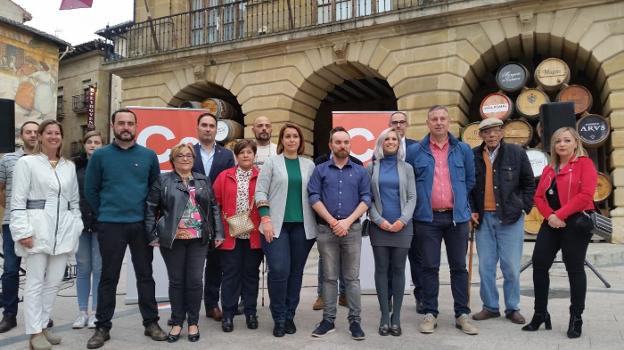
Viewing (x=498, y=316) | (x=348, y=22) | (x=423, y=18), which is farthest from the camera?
(x=348, y=22)

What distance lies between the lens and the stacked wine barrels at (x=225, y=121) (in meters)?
15.4

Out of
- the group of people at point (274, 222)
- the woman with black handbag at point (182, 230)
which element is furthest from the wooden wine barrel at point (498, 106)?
the woman with black handbag at point (182, 230)

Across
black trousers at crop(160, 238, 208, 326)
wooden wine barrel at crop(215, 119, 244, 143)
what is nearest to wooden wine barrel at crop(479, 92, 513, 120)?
wooden wine barrel at crop(215, 119, 244, 143)

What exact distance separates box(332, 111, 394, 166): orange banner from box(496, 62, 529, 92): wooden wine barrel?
7.17 meters

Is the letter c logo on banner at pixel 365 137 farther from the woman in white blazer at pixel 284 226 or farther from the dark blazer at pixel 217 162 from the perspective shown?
the woman in white blazer at pixel 284 226

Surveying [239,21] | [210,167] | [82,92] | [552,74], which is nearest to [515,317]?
[210,167]

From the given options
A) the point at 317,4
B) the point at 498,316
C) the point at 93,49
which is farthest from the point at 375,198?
the point at 93,49

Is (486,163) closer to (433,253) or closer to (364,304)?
(433,253)

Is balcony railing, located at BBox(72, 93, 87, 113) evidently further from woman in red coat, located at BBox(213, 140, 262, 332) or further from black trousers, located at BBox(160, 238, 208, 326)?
black trousers, located at BBox(160, 238, 208, 326)

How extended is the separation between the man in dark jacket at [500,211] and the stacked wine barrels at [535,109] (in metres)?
7.16

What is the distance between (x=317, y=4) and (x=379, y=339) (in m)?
13.1

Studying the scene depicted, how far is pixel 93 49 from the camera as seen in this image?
106 ft

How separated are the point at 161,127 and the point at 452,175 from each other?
3671 millimetres

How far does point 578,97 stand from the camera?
466 inches
